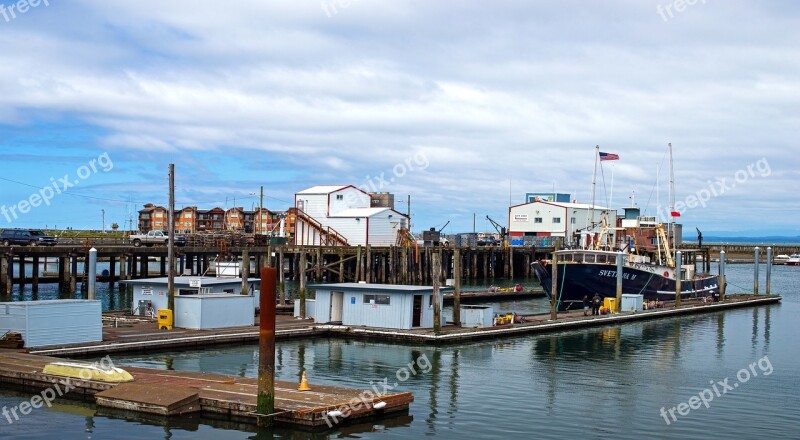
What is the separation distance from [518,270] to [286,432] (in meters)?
91.2

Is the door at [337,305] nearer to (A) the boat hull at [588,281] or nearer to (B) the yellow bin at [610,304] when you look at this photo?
(B) the yellow bin at [610,304]

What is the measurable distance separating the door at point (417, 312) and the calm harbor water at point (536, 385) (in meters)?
2.84

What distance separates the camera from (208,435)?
23.4m

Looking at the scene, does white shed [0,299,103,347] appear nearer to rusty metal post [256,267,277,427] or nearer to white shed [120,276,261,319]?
white shed [120,276,261,319]

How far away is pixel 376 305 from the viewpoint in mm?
43281

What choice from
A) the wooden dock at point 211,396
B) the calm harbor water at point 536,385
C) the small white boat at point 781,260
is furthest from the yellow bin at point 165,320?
the small white boat at point 781,260

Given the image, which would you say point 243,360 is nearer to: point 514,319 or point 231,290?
point 231,290

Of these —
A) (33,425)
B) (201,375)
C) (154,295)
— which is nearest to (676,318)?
(154,295)

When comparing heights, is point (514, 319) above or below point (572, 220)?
below

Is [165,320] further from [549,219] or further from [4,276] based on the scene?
[549,219]

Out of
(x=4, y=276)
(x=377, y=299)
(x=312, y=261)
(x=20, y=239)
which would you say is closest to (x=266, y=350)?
(x=377, y=299)

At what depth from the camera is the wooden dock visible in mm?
23922

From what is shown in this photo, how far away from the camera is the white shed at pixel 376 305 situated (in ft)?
139

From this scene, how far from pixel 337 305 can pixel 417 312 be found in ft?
13.6
